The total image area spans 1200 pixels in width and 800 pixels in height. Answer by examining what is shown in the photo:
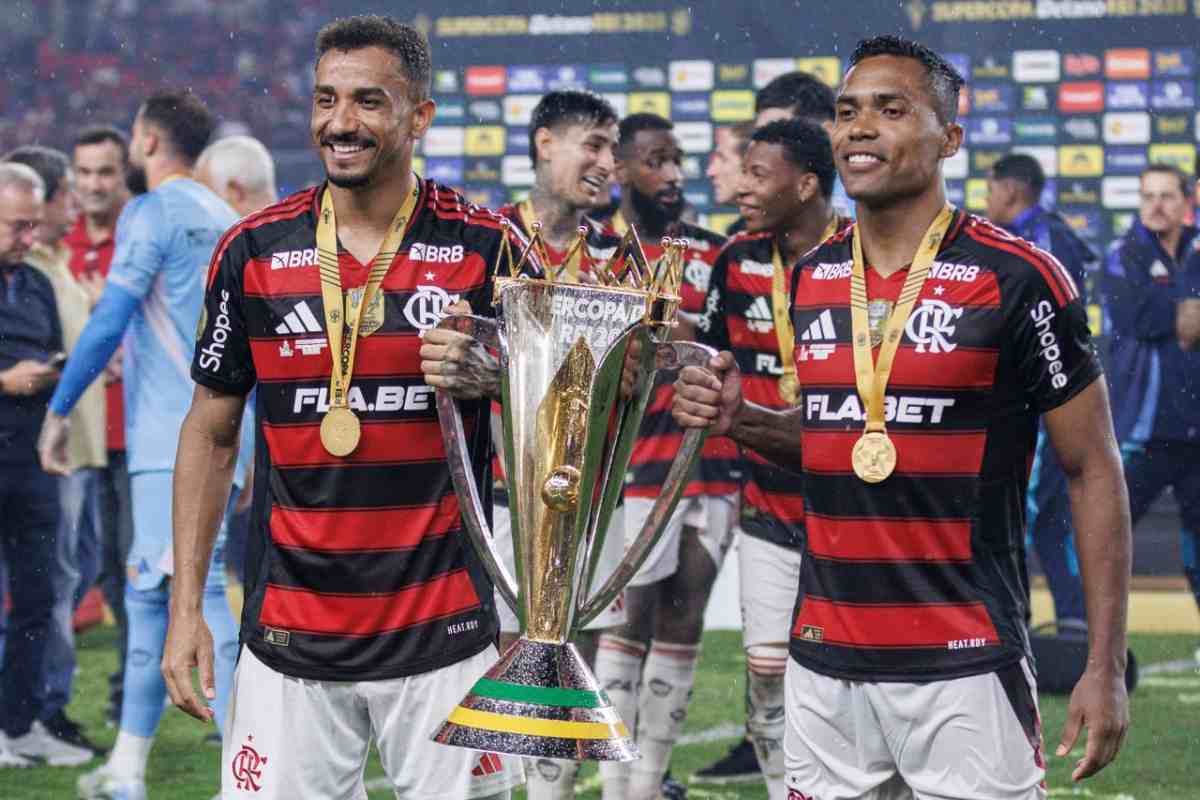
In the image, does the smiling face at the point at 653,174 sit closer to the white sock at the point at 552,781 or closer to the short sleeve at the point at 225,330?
the white sock at the point at 552,781

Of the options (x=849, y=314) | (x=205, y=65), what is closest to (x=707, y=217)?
(x=205, y=65)

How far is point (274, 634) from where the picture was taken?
3.06 m

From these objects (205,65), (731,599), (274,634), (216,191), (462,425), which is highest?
(205,65)

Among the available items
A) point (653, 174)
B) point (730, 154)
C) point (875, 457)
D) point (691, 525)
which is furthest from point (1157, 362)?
point (875, 457)

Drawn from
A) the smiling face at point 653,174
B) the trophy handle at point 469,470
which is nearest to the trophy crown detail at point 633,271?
the trophy handle at point 469,470

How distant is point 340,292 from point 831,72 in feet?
27.0

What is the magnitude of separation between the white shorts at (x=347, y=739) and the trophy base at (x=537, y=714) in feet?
0.81

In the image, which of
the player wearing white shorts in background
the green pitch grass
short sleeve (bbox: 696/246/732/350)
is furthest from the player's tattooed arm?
the green pitch grass

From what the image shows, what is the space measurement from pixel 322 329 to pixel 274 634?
0.52 metres

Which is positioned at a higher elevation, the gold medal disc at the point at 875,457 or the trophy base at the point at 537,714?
the gold medal disc at the point at 875,457

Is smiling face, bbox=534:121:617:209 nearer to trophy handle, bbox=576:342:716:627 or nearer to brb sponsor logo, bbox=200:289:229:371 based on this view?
brb sponsor logo, bbox=200:289:229:371

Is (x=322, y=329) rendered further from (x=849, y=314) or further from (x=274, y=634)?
(x=849, y=314)

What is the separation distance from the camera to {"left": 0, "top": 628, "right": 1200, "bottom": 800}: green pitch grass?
5793 millimetres

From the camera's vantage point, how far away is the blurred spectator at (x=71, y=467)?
6445mm
